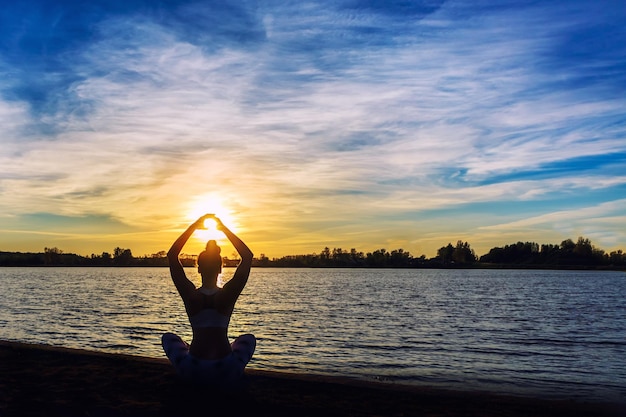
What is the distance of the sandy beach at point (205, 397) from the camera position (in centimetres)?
844

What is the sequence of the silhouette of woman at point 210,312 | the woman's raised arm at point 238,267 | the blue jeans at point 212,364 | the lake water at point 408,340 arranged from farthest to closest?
the lake water at point 408,340 → the blue jeans at point 212,364 → the silhouette of woman at point 210,312 → the woman's raised arm at point 238,267

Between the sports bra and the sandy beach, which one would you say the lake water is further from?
the sports bra

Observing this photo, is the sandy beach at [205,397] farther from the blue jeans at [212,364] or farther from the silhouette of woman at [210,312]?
the silhouette of woman at [210,312]

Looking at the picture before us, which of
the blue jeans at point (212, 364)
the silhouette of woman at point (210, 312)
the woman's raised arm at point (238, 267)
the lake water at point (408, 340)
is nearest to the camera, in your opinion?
the woman's raised arm at point (238, 267)

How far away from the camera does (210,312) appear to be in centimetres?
815

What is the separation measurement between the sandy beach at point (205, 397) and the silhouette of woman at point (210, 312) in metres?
0.48

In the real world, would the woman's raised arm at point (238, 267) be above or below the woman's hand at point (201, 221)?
below

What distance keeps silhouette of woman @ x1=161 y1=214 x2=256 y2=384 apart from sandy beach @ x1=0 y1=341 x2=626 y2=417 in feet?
1.57

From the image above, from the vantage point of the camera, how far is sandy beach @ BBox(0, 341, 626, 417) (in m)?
8.44

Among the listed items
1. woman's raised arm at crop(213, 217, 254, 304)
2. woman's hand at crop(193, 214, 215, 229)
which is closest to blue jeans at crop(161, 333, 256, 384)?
woman's raised arm at crop(213, 217, 254, 304)

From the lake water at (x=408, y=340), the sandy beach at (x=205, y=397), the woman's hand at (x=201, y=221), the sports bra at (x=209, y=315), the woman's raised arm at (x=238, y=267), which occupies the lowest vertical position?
the lake water at (x=408, y=340)

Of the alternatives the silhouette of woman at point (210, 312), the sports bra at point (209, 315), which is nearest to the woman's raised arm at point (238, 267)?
the silhouette of woman at point (210, 312)

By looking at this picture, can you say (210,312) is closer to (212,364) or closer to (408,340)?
(212,364)

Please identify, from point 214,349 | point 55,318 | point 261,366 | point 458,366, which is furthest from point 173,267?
point 55,318
